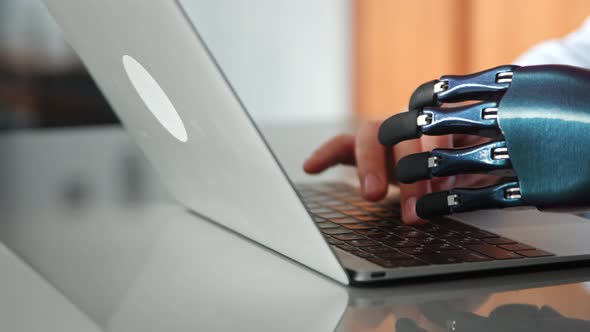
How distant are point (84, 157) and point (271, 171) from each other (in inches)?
28.1

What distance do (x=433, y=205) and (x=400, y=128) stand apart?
0.21 feet

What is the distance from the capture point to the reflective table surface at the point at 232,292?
13.5 inches

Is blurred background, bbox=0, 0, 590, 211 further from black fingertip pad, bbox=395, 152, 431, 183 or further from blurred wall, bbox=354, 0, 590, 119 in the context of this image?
black fingertip pad, bbox=395, 152, 431, 183

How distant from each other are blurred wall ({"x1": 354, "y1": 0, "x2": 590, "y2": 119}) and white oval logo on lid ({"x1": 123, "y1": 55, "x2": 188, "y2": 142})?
5.01 ft

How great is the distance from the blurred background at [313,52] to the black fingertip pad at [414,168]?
177 cm

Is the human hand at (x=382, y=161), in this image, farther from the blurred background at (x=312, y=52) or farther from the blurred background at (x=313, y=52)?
the blurred background at (x=313, y=52)

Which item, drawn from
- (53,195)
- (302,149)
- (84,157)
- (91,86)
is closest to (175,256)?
(53,195)

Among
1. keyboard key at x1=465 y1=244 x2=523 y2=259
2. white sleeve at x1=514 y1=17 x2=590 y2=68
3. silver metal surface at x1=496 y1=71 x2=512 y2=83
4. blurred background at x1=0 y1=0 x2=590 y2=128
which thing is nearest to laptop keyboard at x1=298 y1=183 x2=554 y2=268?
keyboard key at x1=465 y1=244 x2=523 y2=259

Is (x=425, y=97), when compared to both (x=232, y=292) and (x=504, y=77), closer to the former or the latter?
(x=504, y=77)

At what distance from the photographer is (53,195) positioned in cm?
75

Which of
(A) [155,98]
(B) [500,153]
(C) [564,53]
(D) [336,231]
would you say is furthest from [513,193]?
(C) [564,53]

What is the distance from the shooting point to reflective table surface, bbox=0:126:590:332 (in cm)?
34

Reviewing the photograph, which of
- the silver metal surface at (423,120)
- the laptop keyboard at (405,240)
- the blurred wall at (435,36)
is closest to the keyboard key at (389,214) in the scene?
the laptop keyboard at (405,240)

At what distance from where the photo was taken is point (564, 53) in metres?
1.10
